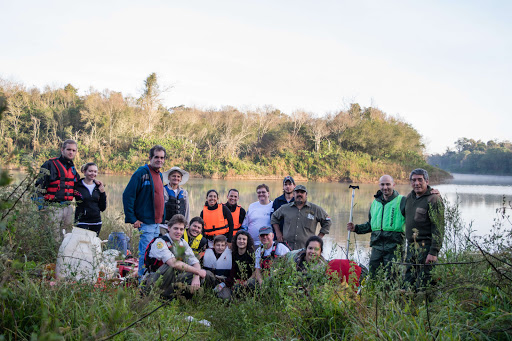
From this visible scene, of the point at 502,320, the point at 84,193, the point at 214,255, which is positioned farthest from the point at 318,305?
the point at 84,193

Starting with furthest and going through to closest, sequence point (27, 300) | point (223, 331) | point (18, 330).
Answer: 1. point (223, 331)
2. point (27, 300)
3. point (18, 330)

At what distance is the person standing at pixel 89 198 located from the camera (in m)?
5.51

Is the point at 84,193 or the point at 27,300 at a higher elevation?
the point at 84,193

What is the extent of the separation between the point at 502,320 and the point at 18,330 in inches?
111

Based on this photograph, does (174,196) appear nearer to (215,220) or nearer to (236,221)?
(215,220)

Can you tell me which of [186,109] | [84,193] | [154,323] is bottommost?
[154,323]

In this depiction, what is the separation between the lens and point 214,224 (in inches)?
238

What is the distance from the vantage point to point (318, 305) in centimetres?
293

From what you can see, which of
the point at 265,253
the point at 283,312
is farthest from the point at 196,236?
the point at 283,312

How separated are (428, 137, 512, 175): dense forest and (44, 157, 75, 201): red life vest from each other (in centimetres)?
5350

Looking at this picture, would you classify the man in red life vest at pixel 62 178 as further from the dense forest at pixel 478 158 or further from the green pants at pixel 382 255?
the dense forest at pixel 478 158

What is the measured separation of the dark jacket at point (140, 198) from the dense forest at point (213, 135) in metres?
27.2

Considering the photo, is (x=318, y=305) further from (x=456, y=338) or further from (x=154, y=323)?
(x=154, y=323)

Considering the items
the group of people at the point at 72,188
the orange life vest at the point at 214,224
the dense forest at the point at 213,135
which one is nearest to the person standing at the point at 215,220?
the orange life vest at the point at 214,224
